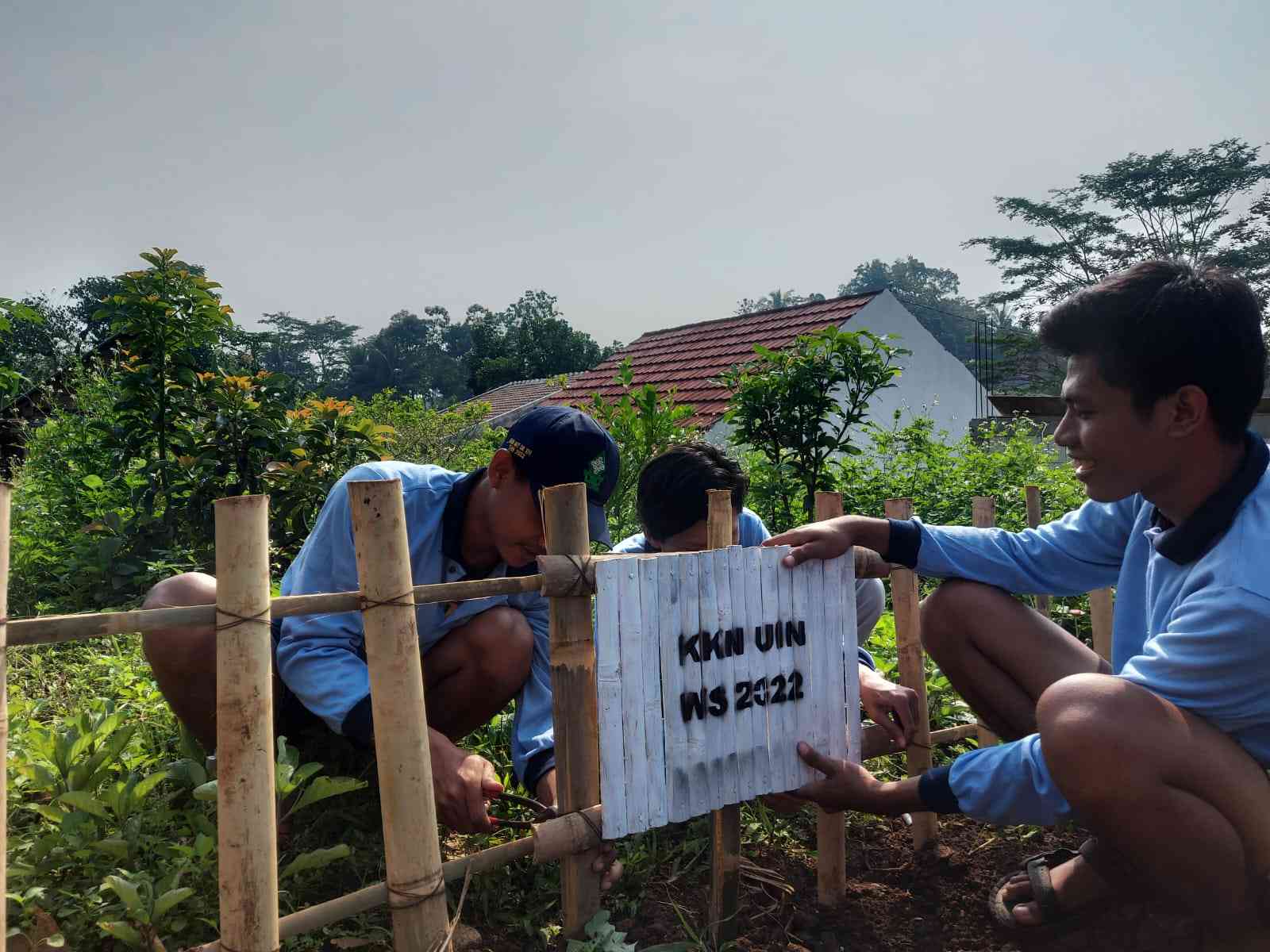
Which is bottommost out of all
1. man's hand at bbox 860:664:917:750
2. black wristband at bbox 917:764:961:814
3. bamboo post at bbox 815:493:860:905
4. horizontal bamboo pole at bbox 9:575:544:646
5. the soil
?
the soil

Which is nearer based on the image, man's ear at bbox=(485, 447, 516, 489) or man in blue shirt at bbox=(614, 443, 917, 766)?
man's ear at bbox=(485, 447, 516, 489)

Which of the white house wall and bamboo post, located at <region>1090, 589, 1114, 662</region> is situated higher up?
the white house wall

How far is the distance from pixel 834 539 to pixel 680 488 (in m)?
0.66

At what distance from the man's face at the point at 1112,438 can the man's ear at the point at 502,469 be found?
4.38ft

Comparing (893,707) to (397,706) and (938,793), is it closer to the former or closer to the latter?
(938,793)

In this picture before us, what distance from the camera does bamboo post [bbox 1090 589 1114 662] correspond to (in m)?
3.47

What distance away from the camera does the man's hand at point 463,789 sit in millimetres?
1952

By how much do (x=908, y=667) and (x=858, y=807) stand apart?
2.44 feet

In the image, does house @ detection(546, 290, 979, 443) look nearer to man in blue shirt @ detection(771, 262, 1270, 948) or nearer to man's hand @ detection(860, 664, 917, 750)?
man's hand @ detection(860, 664, 917, 750)

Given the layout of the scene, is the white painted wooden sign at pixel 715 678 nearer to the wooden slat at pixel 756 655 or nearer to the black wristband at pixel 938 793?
the wooden slat at pixel 756 655

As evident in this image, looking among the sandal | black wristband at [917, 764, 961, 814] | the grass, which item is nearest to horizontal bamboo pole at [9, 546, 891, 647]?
the grass

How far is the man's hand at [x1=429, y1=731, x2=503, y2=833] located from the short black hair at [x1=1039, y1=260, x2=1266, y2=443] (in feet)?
5.27

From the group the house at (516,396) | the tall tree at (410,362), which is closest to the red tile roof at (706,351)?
the house at (516,396)

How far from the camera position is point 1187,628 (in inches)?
70.0
